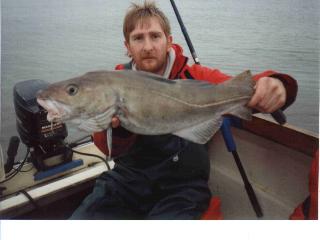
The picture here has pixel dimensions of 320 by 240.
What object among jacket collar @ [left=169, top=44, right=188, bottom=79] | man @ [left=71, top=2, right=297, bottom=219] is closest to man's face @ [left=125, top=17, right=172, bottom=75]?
man @ [left=71, top=2, right=297, bottom=219]

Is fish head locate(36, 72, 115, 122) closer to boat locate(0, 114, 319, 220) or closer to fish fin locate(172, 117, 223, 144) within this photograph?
fish fin locate(172, 117, 223, 144)

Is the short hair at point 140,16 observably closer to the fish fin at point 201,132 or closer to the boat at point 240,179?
the fish fin at point 201,132

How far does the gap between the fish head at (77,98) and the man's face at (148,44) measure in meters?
0.55

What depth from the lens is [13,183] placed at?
89.9 inches

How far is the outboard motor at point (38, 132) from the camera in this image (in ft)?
7.63

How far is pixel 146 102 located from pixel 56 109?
→ 41 cm

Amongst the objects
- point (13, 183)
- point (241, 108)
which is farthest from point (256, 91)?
point (13, 183)

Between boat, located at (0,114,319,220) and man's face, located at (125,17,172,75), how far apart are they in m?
0.77

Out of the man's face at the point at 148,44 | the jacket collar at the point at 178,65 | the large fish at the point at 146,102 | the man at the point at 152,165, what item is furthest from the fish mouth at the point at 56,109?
the jacket collar at the point at 178,65

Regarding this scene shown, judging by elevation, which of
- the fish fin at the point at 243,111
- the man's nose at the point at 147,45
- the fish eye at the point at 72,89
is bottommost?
the fish fin at the point at 243,111

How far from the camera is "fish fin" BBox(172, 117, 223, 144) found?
1.58m
